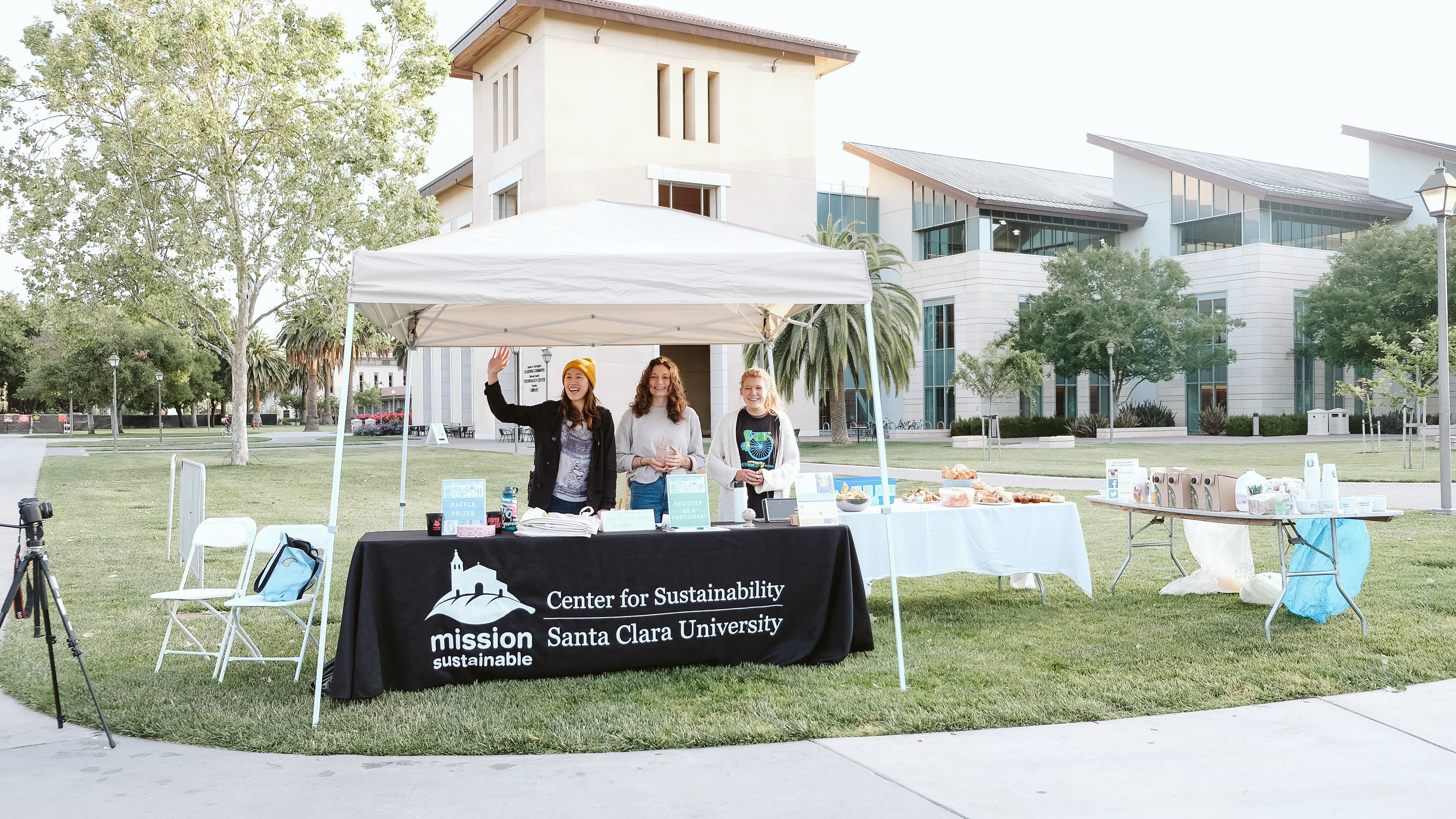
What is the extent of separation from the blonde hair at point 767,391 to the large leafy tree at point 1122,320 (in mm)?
36444

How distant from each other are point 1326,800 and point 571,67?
3485 centimetres

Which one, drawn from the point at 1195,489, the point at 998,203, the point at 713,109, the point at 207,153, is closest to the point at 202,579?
the point at 1195,489

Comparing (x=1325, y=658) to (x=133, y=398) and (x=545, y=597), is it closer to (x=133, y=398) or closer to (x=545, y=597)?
(x=545, y=597)

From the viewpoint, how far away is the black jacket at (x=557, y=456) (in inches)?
265

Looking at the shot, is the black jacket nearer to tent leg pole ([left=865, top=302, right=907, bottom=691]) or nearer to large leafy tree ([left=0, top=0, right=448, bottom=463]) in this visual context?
tent leg pole ([left=865, top=302, right=907, bottom=691])

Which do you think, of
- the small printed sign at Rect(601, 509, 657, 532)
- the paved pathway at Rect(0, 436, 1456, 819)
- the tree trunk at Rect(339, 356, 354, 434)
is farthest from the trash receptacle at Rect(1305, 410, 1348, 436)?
the small printed sign at Rect(601, 509, 657, 532)

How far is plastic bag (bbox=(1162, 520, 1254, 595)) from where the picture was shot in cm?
819

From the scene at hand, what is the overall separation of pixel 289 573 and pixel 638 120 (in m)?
33.3

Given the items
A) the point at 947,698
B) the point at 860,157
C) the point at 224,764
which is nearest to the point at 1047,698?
the point at 947,698

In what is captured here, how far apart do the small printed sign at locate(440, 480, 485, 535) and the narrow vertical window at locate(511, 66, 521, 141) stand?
33740mm

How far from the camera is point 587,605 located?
18.8ft

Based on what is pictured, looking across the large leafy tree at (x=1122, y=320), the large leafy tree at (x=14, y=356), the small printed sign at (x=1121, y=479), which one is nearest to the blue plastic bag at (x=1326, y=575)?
the small printed sign at (x=1121, y=479)

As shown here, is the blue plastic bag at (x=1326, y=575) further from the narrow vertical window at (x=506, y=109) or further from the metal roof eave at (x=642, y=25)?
the narrow vertical window at (x=506, y=109)

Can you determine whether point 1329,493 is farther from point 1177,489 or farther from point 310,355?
point 310,355
